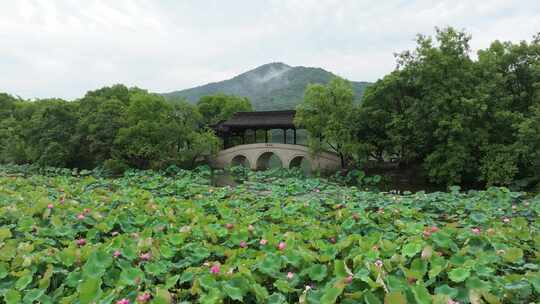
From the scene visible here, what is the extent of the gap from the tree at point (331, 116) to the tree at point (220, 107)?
13003 millimetres

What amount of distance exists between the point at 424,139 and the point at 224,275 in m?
16.7

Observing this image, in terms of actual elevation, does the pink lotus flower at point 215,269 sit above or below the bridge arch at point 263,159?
above

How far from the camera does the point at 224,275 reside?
257 cm

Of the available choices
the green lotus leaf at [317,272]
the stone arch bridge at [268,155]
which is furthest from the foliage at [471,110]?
the green lotus leaf at [317,272]

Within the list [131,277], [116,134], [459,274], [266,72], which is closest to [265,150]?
[116,134]

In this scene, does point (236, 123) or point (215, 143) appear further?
point (236, 123)

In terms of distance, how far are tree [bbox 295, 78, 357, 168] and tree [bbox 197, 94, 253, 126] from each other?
13.0 m

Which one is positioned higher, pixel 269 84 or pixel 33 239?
pixel 269 84

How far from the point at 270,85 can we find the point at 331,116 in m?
82.4

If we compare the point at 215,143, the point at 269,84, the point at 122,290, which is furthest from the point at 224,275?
the point at 269,84

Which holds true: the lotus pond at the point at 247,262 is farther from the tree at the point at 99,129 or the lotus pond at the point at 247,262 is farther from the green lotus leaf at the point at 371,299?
the tree at the point at 99,129

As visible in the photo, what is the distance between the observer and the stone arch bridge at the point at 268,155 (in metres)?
24.0

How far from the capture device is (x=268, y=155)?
93.8ft

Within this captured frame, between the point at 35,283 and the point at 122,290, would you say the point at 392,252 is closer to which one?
the point at 122,290
